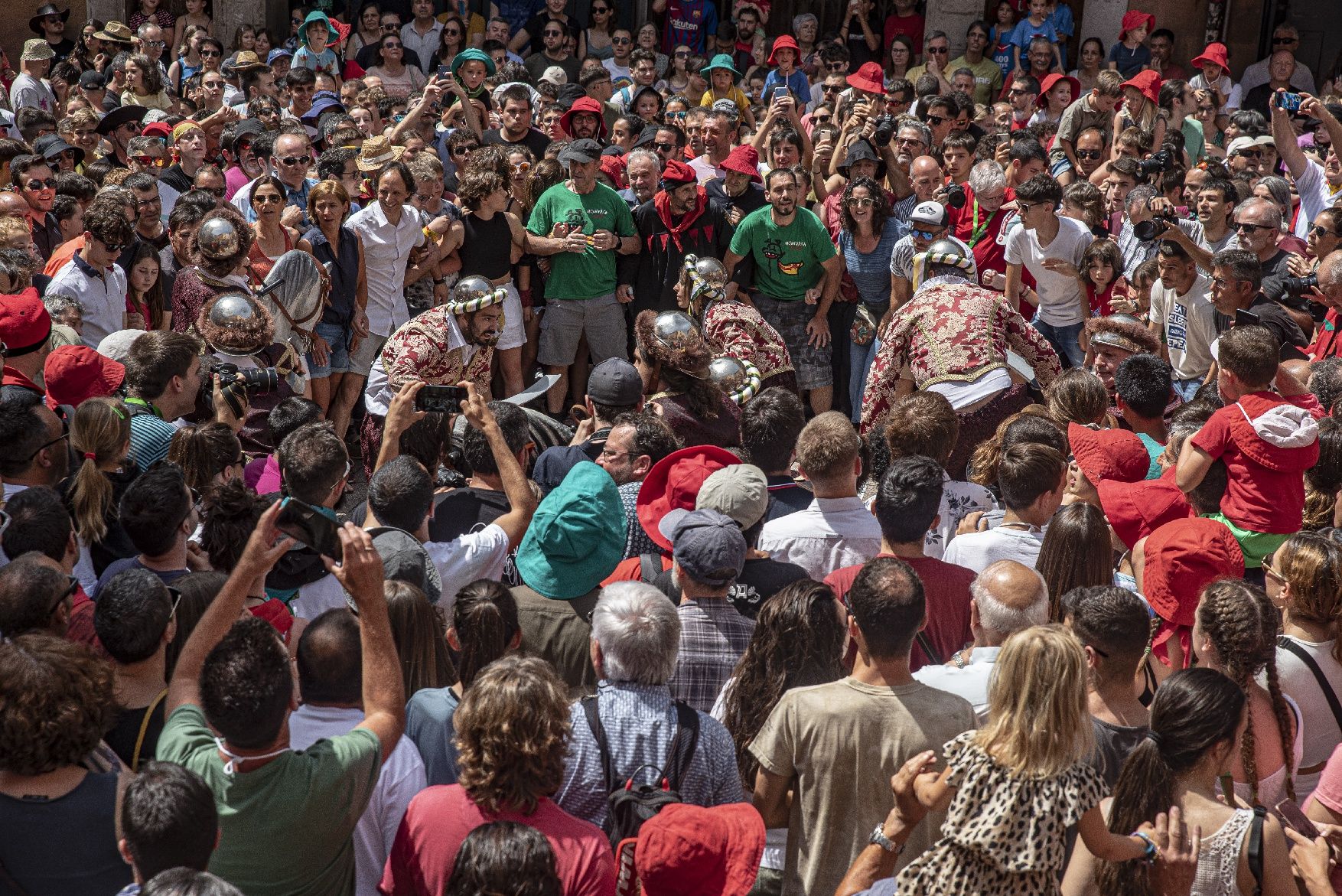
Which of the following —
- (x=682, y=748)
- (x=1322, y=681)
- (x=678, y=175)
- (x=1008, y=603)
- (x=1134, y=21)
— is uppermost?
(x=1134, y=21)

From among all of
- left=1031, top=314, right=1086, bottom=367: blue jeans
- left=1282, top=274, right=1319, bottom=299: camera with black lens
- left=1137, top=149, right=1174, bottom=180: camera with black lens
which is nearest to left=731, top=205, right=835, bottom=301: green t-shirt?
left=1031, top=314, right=1086, bottom=367: blue jeans

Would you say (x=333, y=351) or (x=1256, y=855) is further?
(x=333, y=351)

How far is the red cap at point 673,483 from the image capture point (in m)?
4.35

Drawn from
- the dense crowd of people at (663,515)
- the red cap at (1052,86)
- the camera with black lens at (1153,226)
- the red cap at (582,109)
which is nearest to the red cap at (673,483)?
the dense crowd of people at (663,515)

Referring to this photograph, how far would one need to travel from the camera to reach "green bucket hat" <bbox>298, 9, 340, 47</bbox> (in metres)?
12.7

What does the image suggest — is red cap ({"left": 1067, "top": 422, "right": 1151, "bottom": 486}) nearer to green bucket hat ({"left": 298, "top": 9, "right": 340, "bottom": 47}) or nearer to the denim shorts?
the denim shorts

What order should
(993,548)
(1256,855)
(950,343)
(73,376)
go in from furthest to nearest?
(950,343)
(73,376)
(993,548)
(1256,855)

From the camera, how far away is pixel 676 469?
4.42 meters

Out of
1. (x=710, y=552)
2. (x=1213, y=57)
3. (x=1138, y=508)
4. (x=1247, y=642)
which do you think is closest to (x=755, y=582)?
(x=710, y=552)

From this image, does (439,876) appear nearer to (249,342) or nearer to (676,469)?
(676,469)

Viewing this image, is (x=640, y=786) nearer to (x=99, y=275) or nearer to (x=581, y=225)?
(x=99, y=275)

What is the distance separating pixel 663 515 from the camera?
171 inches

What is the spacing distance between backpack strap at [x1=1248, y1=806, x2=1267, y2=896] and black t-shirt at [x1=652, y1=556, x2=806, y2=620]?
1.37 m

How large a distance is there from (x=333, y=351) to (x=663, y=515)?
3.71m
